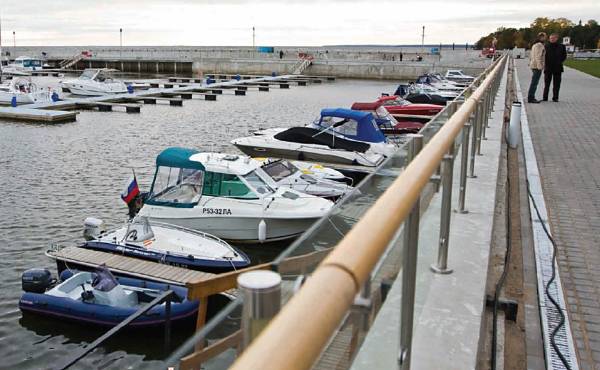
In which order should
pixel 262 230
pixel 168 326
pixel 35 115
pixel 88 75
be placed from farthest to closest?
1. pixel 88 75
2. pixel 35 115
3. pixel 262 230
4. pixel 168 326

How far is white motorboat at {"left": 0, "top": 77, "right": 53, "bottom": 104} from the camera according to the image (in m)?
41.9

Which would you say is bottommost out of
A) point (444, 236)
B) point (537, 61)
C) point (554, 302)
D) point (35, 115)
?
point (35, 115)

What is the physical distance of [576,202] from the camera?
26.4ft

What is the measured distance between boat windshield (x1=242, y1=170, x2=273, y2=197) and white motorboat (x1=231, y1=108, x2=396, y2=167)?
19.7ft

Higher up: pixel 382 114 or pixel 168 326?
pixel 382 114

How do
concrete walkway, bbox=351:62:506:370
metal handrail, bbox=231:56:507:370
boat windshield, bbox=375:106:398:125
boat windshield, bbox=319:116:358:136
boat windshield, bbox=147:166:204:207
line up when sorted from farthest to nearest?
boat windshield, bbox=375:106:398:125 < boat windshield, bbox=319:116:358:136 < boat windshield, bbox=147:166:204:207 < concrete walkway, bbox=351:62:506:370 < metal handrail, bbox=231:56:507:370

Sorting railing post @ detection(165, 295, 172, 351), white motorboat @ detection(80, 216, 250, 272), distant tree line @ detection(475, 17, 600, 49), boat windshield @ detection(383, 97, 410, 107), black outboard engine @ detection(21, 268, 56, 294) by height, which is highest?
distant tree line @ detection(475, 17, 600, 49)

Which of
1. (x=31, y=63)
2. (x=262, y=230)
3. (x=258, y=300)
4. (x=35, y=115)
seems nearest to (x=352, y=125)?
(x=262, y=230)

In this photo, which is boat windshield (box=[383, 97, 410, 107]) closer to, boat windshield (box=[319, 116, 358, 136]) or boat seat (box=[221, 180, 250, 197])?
boat windshield (box=[319, 116, 358, 136])

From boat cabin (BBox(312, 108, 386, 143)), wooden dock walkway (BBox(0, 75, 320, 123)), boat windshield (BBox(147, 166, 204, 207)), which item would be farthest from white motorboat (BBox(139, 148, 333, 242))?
wooden dock walkway (BBox(0, 75, 320, 123))

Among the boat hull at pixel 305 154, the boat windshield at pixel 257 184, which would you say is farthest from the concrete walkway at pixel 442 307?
the boat hull at pixel 305 154

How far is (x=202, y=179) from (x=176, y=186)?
2.65ft

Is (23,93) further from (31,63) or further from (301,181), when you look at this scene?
(31,63)

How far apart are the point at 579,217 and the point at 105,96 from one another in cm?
4622
